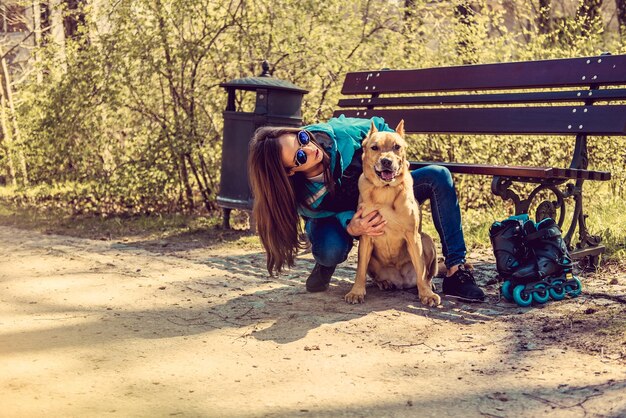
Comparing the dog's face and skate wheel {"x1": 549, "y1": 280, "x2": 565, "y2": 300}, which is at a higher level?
the dog's face

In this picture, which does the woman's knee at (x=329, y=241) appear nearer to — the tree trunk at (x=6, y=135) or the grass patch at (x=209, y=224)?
the grass patch at (x=209, y=224)

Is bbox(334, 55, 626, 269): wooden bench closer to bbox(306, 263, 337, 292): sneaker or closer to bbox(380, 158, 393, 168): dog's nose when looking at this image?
bbox(380, 158, 393, 168): dog's nose

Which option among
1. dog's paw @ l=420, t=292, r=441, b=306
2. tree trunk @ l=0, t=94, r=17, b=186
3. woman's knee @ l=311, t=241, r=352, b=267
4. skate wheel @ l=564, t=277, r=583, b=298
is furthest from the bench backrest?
tree trunk @ l=0, t=94, r=17, b=186

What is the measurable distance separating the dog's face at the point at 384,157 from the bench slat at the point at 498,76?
5.12 feet

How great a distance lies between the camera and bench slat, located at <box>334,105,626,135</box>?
4.85m

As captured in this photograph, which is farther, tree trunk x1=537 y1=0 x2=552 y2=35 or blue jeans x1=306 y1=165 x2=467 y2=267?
tree trunk x1=537 y1=0 x2=552 y2=35

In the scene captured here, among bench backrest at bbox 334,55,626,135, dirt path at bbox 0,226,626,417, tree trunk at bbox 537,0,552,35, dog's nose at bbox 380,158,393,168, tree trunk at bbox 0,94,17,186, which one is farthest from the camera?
tree trunk at bbox 0,94,17,186

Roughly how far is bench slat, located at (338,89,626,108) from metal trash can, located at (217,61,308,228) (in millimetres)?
560

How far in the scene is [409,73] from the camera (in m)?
6.34

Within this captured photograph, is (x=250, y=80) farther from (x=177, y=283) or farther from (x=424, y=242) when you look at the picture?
(x=424, y=242)

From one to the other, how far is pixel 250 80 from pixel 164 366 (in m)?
4.01

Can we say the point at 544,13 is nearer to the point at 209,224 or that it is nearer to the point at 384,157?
the point at 209,224

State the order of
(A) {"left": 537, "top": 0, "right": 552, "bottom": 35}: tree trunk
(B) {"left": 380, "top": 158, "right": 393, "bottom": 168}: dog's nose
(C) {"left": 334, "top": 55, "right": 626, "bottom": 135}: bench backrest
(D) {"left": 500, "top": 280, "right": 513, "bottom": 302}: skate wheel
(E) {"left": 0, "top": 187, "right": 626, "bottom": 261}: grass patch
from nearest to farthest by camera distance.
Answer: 1. (B) {"left": 380, "top": 158, "right": 393, "bottom": 168}: dog's nose
2. (D) {"left": 500, "top": 280, "right": 513, "bottom": 302}: skate wheel
3. (C) {"left": 334, "top": 55, "right": 626, "bottom": 135}: bench backrest
4. (E) {"left": 0, "top": 187, "right": 626, "bottom": 261}: grass patch
5. (A) {"left": 537, "top": 0, "right": 552, "bottom": 35}: tree trunk

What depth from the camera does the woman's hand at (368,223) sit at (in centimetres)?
442
